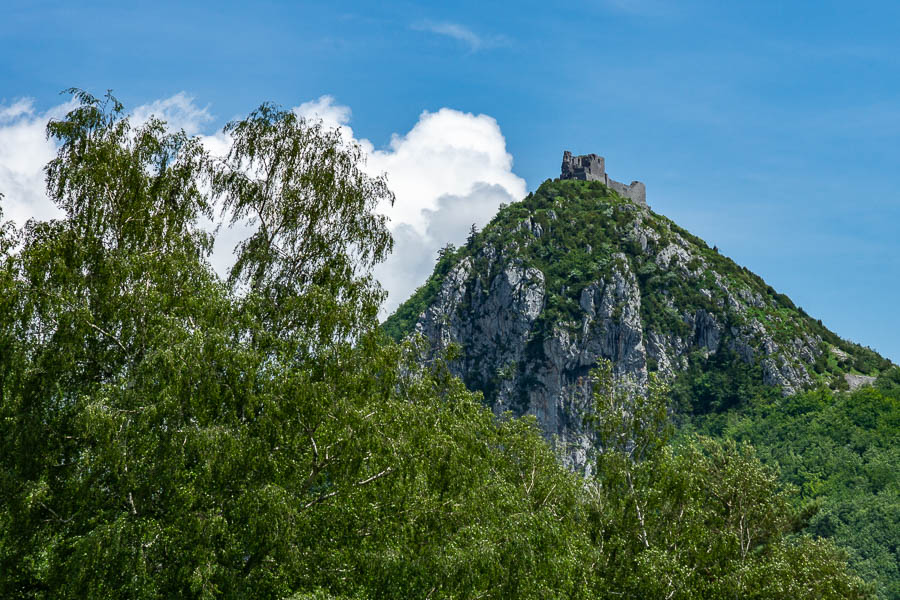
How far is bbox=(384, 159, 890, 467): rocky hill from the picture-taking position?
174m

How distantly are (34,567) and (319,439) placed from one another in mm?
6030

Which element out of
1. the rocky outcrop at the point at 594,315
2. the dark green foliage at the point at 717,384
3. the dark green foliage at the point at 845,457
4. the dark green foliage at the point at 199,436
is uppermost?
the rocky outcrop at the point at 594,315

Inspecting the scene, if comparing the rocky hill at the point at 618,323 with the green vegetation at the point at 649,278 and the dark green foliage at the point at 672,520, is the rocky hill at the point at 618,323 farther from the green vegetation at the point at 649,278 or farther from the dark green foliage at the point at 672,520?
the dark green foliage at the point at 672,520

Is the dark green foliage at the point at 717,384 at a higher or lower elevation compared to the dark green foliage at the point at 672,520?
higher

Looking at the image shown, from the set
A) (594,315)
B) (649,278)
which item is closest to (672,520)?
(594,315)

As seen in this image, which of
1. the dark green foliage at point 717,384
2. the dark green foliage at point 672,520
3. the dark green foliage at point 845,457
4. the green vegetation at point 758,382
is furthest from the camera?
the dark green foliage at point 717,384

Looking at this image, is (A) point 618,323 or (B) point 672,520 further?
(A) point 618,323

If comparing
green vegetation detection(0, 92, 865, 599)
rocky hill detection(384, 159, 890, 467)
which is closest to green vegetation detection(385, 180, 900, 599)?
rocky hill detection(384, 159, 890, 467)

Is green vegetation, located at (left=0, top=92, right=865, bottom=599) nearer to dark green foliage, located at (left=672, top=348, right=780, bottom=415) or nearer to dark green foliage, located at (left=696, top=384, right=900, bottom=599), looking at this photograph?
dark green foliage, located at (left=696, top=384, right=900, bottom=599)

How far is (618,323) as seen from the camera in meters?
179

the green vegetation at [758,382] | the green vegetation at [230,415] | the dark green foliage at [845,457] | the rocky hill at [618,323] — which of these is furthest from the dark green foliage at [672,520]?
the rocky hill at [618,323]

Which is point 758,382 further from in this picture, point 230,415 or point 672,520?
point 230,415

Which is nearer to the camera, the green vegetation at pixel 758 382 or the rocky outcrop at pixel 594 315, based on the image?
the green vegetation at pixel 758 382

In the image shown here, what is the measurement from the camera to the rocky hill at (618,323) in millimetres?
173500
